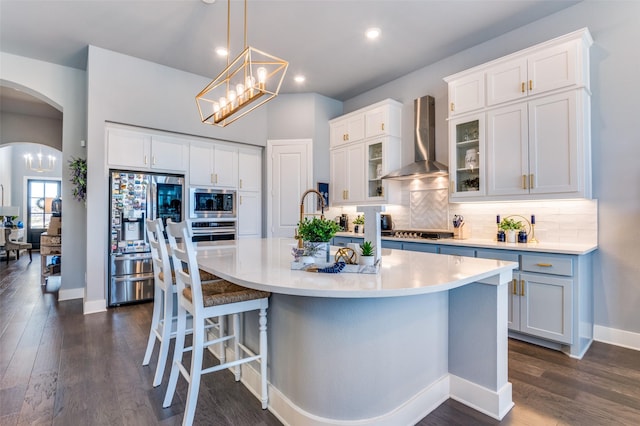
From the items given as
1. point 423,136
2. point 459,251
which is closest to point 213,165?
point 423,136

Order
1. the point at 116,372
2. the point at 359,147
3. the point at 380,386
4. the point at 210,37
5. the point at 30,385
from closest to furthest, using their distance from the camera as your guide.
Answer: the point at 380,386
the point at 30,385
the point at 116,372
the point at 210,37
the point at 359,147

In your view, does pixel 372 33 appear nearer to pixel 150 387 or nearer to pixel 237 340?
pixel 237 340

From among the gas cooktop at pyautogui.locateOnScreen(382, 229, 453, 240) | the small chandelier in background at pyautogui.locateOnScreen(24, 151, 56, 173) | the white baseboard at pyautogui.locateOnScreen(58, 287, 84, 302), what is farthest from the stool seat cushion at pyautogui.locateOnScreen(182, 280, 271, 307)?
the small chandelier in background at pyautogui.locateOnScreen(24, 151, 56, 173)

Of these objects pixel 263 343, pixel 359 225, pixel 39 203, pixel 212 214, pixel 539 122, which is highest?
pixel 539 122

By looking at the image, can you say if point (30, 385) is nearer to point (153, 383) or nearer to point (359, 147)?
point (153, 383)

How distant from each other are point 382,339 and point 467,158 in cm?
267

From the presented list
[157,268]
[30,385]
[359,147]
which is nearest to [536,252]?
[359,147]

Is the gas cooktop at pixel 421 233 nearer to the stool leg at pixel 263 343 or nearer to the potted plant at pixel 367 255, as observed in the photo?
the potted plant at pixel 367 255

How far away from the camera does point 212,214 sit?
472cm

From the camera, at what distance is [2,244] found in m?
7.45

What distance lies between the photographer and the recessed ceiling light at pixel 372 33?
344 centimetres

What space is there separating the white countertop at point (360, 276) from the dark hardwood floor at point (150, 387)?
84 centimetres

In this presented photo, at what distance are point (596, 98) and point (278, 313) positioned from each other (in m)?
3.35

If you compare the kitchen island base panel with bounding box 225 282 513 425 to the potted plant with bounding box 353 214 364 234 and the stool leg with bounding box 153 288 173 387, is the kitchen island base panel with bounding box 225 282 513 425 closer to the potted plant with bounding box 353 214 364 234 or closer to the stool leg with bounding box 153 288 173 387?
the stool leg with bounding box 153 288 173 387
